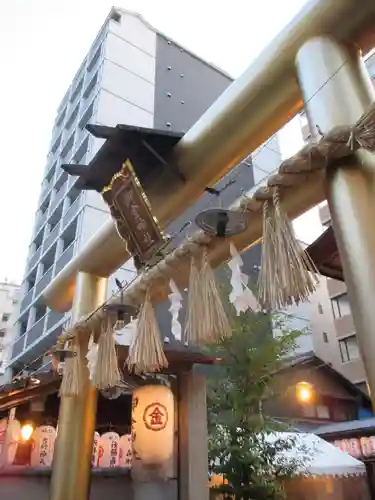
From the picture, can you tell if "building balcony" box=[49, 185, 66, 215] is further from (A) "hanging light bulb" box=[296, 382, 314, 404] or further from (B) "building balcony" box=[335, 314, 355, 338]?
(B) "building balcony" box=[335, 314, 355, 338]

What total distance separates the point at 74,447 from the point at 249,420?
5781 millimetres

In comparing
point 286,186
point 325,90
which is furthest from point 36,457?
point 325,90

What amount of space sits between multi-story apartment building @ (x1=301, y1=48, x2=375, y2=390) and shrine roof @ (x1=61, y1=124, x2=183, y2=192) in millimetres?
19278

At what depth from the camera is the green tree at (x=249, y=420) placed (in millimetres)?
8750

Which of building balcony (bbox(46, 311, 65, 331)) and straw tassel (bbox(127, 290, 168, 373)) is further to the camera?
building balcony (bbox(46, 311, 65, 331))

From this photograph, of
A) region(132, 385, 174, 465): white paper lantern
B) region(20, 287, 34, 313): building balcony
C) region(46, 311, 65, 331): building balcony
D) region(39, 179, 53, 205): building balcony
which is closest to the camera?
region(132, 385, 174, 465): white paper lantern

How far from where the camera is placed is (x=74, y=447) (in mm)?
4117

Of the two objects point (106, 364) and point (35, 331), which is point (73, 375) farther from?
point (35, 331)

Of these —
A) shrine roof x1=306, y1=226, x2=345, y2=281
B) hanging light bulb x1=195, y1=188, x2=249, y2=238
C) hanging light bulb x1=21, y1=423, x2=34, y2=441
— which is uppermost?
shrine roof x1=306, y1=226, x2=345, y2=281

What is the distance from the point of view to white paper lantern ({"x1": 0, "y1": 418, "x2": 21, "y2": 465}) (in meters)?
5.83

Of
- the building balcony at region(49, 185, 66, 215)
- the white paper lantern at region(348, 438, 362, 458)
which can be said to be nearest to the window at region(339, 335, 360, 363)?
the white paper lantern at region(348, 438, 362, 458)

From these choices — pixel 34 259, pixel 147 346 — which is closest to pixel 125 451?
pixel 147 346

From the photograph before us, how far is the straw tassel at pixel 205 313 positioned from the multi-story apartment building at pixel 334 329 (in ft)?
66.1

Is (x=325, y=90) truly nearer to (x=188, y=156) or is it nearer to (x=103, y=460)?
(x=188, y=156)
